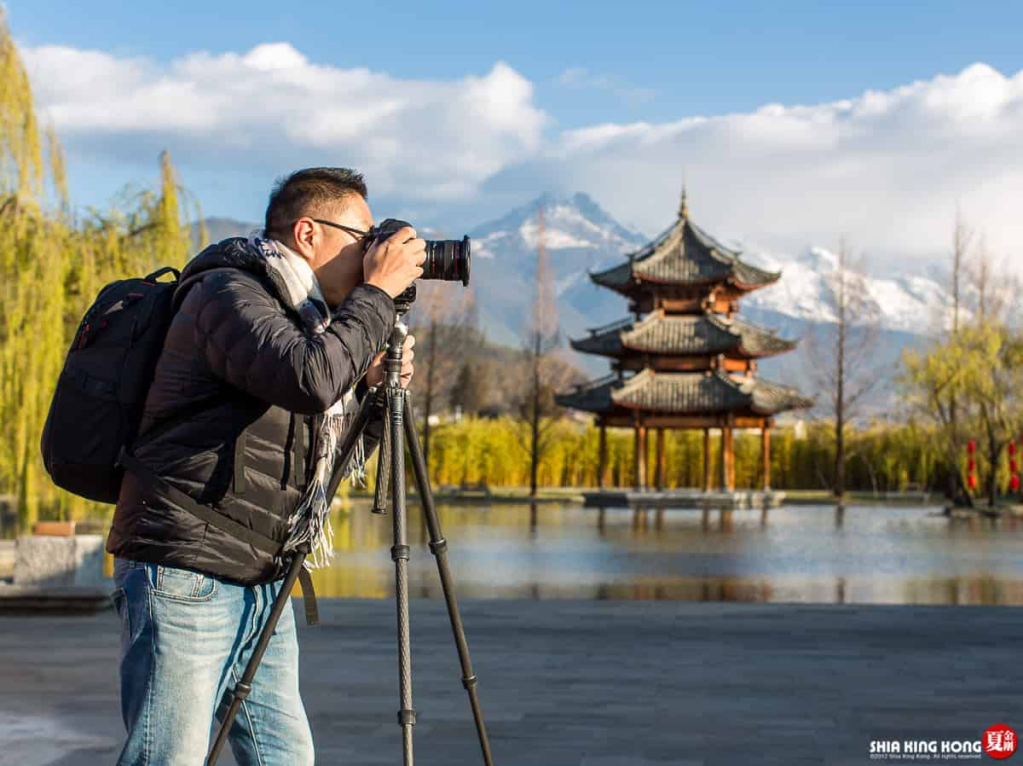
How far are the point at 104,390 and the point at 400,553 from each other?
68 cm

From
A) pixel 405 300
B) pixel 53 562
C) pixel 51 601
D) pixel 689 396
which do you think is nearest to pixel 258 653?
pixel 405 300

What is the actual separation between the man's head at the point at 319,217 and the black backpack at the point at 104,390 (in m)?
0.21

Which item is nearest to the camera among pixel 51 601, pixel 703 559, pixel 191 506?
pixel 191 506

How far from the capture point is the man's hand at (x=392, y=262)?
227 centimetres

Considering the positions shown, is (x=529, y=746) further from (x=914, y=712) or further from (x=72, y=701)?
(x=72, y=701)

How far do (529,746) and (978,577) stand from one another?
10.2 meters

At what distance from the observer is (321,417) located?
7.71 feet

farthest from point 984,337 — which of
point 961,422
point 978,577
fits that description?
point 978,577

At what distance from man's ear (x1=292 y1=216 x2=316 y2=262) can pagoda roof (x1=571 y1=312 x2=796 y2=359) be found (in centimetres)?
2992

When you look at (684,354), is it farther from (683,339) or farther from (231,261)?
(231,261)

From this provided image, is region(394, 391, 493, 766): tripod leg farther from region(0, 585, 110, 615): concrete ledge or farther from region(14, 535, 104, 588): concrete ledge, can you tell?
region(14, 535, 104, 588): concrete ledge

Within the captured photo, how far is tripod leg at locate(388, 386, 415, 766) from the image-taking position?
2525 millimetres

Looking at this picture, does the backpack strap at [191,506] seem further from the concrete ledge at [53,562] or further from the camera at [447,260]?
the concrete ledge at [53,562]

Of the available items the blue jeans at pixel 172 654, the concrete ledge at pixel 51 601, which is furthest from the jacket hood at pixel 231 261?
the concrete ledge at pixel 51 601
